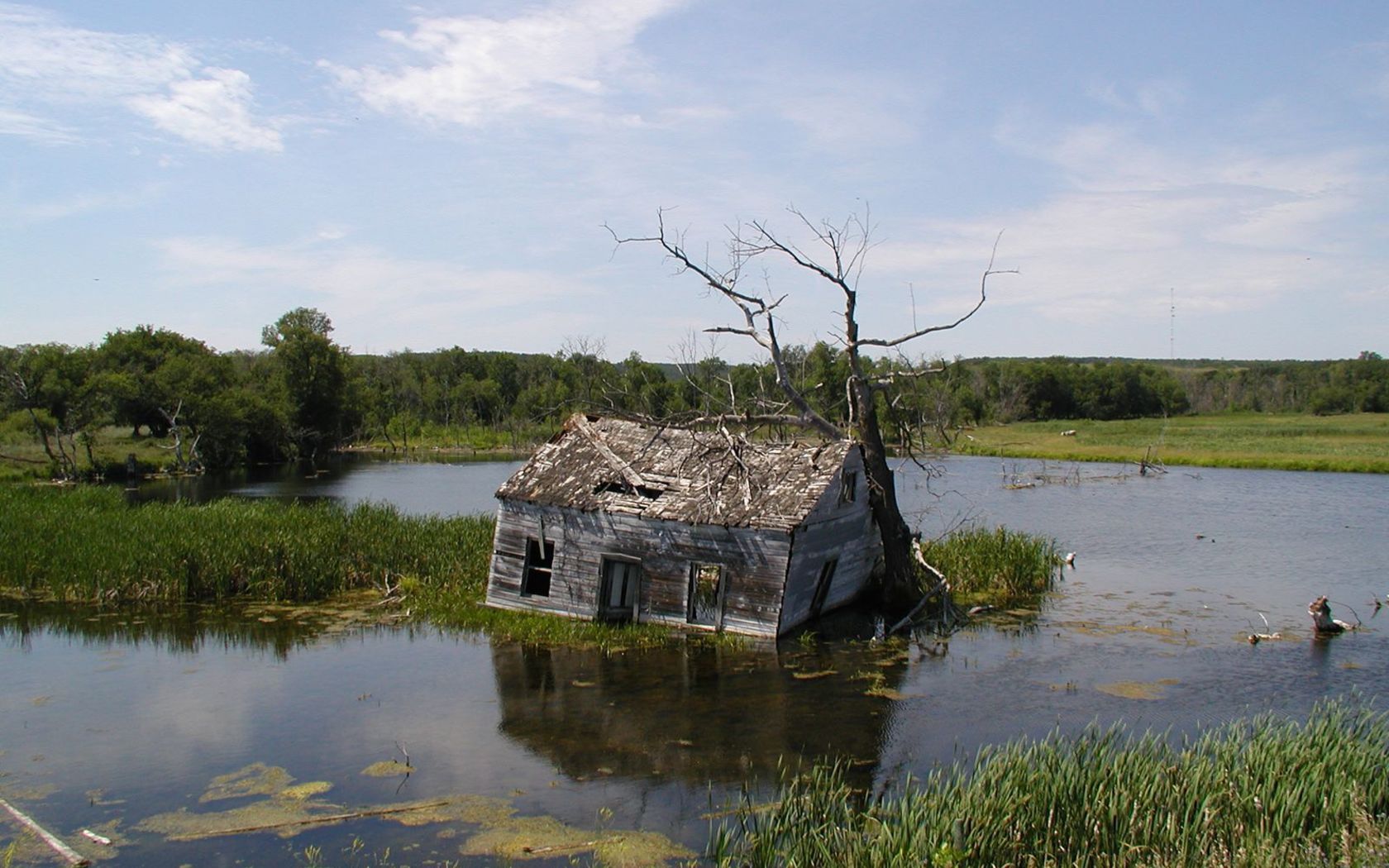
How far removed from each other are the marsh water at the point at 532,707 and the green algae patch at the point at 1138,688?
3.4 inches

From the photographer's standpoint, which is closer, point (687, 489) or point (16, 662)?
point (16, 662)

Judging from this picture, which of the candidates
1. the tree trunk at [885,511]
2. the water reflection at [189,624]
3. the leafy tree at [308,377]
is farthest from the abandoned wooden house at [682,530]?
the leafy tree at [308,377]

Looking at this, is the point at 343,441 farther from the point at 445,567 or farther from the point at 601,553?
the point at 601,553

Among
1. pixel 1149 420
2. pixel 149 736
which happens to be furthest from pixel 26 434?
pixel 1149 420

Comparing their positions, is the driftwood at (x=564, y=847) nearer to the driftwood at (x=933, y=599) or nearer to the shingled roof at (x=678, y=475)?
the shingled roof at (x=678, y=475)

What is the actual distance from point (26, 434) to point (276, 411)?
16.0 m

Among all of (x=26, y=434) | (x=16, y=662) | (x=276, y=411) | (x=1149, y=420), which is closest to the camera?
(x=16, y=662)

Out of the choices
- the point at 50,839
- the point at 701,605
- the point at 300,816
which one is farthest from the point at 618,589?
the point at 50,839

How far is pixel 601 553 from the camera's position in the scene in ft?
70.1

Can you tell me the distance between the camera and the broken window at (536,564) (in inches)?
879

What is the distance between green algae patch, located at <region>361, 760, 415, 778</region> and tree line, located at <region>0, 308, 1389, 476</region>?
33.3 feet

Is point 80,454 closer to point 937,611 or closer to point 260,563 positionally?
point 260,563

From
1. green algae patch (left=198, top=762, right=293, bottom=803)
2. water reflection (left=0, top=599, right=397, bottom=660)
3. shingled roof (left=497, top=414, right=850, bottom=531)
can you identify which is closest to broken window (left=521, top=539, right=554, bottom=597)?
shingled roof (left=497, top=414, right=850, bottom=531)

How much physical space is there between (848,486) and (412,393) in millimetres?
94054
